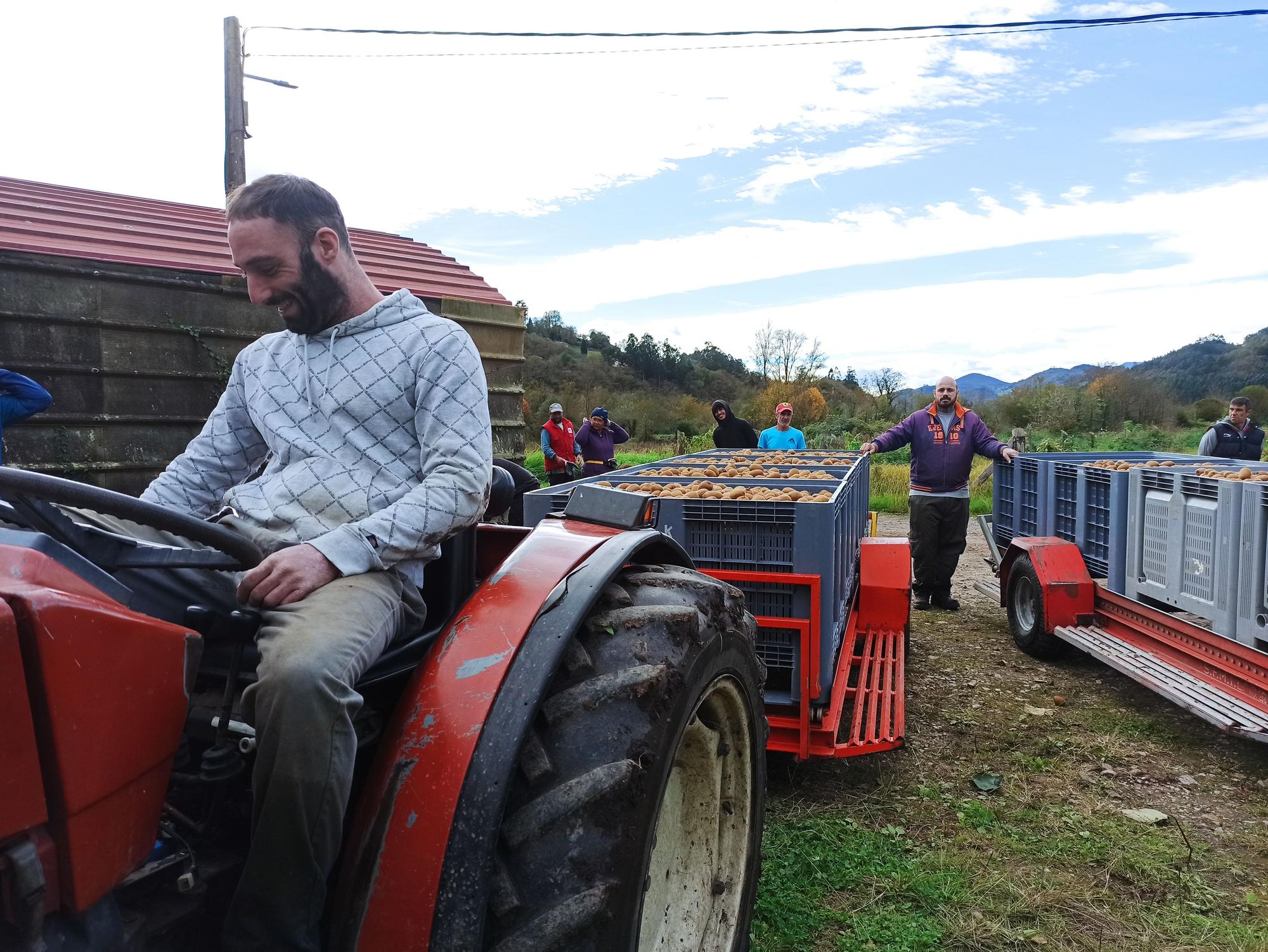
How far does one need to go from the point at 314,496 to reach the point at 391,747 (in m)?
0.55

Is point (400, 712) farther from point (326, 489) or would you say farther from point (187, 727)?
point (326, 489)

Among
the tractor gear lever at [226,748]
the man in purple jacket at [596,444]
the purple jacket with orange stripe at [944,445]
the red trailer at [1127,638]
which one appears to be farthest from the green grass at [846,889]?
the man in purple jacket at [596,444]

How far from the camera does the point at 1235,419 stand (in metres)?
8.88

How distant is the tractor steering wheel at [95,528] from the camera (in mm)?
1246

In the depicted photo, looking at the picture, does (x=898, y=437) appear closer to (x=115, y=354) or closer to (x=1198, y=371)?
(x=115, y=354)

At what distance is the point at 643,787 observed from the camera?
4.76 ft

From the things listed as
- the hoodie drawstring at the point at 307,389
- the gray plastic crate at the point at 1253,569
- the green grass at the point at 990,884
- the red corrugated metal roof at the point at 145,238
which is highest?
the red corrugated metal roof at the point at 145,238

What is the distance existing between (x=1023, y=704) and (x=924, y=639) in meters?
1.48

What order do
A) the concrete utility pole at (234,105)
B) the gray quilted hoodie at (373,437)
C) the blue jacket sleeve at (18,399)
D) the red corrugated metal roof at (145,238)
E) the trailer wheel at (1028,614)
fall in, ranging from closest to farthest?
the gray quilted hoodie at (373,437) → the blue jacket sleeve at (18,399) → the trailer wheel at (1028,614) → the red corrugated metal roof at (145,238) → the concrete utility pole at (234,105)

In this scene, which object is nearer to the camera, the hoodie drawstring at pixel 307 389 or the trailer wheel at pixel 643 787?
the trailer wheel at pixel 643 787

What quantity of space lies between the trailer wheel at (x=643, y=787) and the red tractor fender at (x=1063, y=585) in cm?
399

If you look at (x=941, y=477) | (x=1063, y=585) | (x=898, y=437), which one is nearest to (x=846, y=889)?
(x=1063, y=585)

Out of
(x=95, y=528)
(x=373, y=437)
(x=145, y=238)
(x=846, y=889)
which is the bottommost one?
(x=846, y=889)

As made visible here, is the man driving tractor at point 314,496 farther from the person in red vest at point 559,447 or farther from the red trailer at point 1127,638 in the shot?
the person in red vest at point 559,447
